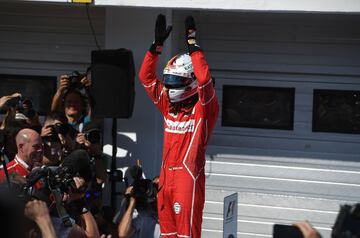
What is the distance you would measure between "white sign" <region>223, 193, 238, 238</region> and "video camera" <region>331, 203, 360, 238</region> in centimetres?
230

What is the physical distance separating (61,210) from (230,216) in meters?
1.77

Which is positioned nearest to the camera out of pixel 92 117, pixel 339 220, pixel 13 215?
pixel 13 215

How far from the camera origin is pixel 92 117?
26.7ft

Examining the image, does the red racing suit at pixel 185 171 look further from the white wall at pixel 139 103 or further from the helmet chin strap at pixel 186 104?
the white wall at pixel 139 103

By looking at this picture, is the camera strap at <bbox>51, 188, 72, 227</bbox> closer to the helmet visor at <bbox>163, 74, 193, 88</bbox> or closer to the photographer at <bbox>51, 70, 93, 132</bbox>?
the helmet visor at <bbox>163, 74, 193, 88</bbox>

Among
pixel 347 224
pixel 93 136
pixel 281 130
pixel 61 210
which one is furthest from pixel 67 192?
pixel 281 130

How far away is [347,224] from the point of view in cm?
340

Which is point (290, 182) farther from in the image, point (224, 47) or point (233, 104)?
point (224, 47)

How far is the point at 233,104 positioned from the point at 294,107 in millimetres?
651

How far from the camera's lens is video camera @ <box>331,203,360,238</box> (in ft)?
10.9

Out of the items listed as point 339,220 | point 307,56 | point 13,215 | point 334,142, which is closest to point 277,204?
point 334,142

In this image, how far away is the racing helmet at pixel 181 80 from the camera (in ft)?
22.0

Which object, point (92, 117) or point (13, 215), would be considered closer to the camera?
point (13, 215)

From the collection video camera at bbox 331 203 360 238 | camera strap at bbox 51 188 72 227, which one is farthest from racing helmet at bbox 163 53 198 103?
video camera at bbox 331 203 360 238
